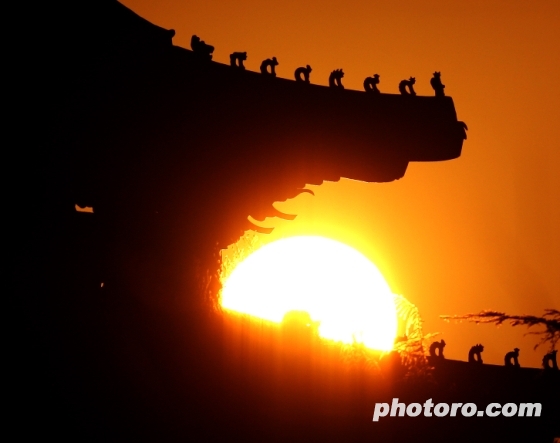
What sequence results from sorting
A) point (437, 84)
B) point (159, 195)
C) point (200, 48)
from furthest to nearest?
A: point (437, 84) < point (200, 48) < point (159, 195)

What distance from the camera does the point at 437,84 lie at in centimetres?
696

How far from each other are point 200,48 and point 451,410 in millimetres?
3451

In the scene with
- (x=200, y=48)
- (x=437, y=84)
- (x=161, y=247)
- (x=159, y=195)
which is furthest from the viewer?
(x=437, y=84)

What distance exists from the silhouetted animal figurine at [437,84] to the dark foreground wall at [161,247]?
2.53 feet

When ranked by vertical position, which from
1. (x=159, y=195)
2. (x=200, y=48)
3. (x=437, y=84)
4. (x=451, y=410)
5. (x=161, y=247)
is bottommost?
(x=451, y=410)

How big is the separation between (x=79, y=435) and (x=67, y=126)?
2173 millimetres

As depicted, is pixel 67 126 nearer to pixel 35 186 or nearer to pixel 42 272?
pixel 35 186

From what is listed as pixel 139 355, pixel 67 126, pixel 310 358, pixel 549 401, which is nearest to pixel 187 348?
pixel 139 355

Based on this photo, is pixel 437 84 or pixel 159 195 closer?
pixel 159 195

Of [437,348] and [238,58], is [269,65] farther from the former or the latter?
[437,348]

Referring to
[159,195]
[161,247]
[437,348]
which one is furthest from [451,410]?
[159,195]

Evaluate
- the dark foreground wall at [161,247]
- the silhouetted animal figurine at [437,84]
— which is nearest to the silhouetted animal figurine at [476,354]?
the dark foreground wall at [161,247]

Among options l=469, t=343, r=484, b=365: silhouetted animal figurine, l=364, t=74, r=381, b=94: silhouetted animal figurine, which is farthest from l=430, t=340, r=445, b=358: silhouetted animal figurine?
l=364, t=74, r=381, b=94: silhouetted animal figurine

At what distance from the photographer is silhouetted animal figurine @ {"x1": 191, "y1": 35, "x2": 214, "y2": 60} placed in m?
6.18
